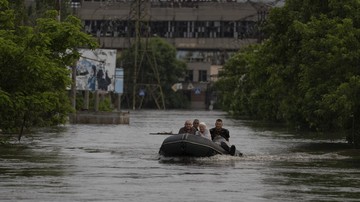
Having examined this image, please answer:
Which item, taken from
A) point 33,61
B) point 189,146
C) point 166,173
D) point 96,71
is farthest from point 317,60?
point 96,71

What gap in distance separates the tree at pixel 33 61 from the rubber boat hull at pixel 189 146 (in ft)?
15.1

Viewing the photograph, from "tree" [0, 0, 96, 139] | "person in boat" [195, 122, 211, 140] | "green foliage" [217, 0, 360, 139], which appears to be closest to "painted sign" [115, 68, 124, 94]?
"green foliage" [217, 0, 360, 139]

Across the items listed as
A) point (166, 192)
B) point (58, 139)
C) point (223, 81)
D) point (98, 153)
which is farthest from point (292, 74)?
point (223, 81)

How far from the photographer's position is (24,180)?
3919 centimetres

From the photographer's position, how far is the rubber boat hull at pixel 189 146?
4944 cm

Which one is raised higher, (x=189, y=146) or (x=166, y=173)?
(x=189, y=146)

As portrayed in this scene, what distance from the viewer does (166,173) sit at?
143 ft

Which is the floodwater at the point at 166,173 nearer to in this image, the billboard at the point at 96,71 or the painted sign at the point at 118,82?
the billboard at the point at 96,71

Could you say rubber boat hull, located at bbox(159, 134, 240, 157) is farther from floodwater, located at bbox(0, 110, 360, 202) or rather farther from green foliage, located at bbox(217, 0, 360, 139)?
green foliage, located at bbox(217, 0, 360, 139)

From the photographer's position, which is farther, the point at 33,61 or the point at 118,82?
the point at 118,82

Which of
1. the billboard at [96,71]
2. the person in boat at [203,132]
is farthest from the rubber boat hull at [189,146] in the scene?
the billboard at [96,71]

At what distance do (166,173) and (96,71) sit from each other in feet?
211

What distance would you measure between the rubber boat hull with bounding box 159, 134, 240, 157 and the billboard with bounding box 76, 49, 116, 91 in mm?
55214

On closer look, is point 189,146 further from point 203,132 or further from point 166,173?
point 166,173
